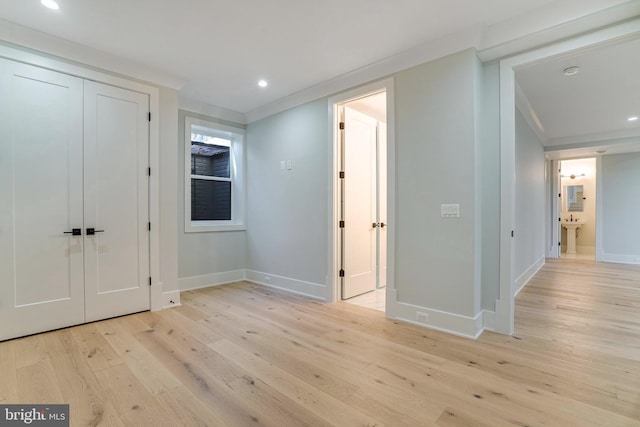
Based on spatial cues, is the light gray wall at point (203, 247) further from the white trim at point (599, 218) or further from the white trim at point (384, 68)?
the white trim at point (599, 218)

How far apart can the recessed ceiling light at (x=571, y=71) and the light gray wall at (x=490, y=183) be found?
3.89 feet

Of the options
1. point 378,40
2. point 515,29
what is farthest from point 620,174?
point 378,40

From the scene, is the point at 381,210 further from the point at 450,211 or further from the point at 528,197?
the point at 528,197

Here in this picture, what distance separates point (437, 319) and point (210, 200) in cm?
380

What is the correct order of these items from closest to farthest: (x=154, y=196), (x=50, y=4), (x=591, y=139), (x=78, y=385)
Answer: (x=78, y=385) → (x=50, y=4) → (x=154, y=196) → (x=591, y=139)

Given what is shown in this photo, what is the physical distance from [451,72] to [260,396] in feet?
10.2

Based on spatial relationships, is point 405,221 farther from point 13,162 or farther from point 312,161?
point 13,162

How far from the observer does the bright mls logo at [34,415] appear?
1.61m

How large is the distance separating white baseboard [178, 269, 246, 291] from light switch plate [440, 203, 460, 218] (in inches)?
136

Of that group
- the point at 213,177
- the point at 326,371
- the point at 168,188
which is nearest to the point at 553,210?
the point at 326,371

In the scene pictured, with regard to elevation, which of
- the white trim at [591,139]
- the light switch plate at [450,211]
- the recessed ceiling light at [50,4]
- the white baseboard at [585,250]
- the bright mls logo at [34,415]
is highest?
the recessed ceiling light at [50,4]

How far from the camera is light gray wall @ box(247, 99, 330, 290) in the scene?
3961mm

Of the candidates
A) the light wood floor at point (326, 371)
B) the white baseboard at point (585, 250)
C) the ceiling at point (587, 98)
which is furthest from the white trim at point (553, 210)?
the light wood floor at point (326, 371)

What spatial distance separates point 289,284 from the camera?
4.32 metres
